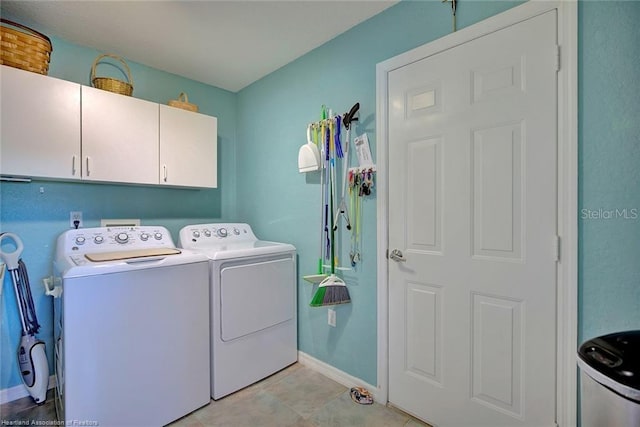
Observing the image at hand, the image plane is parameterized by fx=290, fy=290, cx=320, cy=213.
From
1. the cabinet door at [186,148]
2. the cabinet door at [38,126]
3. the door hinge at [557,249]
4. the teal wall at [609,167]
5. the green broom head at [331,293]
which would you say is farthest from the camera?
the cabinet door at [186,148]

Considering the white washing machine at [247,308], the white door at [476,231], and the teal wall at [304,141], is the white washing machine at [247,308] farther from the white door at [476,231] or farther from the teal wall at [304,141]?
the white door at [476,231]

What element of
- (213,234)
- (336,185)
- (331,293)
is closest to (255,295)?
(331,293)

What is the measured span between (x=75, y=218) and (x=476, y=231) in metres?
2.66

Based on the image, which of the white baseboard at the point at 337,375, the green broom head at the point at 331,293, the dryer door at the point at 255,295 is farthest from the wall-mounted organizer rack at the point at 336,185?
the white baseboard at the point at 337,375

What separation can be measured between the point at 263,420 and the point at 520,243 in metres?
1.70

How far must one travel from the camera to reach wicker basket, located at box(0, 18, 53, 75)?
1646 mm

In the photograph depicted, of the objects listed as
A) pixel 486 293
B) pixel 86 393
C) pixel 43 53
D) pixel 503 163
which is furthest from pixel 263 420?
pixel 43 53

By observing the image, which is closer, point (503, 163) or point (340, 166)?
point (503, 163)

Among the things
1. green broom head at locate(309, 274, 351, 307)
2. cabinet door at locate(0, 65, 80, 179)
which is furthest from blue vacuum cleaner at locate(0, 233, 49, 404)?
green broom head at locate(309, 274, 351, 307)

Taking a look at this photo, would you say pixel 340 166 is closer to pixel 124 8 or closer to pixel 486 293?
pixel 486 293

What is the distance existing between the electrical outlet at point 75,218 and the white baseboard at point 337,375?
1.94 meters

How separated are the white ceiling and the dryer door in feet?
5.27

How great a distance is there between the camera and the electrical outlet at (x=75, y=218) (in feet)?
6.89

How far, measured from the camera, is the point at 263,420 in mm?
1716
